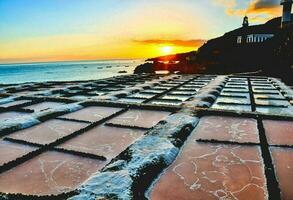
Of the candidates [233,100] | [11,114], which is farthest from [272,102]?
[11,114]

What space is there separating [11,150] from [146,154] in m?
1.32

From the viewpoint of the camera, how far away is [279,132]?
8.84ft

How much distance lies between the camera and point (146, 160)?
1838mm

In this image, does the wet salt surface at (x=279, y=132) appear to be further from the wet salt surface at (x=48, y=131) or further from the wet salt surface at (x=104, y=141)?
the wet salt surface at (x=48, y=131)

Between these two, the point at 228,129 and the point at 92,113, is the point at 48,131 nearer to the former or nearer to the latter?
the point at 92,113

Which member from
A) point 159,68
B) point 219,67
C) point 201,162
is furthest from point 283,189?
point 159,68

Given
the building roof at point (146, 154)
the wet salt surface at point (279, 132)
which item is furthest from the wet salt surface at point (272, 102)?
the wet salt surface at point (279, 132)

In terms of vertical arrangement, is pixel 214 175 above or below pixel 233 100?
below

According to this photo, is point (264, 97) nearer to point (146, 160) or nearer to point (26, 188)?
point (146, 160)

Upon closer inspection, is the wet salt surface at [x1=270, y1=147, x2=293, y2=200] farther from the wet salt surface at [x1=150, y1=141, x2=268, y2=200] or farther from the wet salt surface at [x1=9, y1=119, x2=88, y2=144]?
the wet salt surface at [x1=9, y1=119, x2=88, y2=144]

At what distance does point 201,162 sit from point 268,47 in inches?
1059

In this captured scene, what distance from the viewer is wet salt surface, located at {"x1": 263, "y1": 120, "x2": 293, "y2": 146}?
8.04 ft

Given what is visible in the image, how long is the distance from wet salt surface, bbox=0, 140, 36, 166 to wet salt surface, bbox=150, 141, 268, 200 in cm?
133

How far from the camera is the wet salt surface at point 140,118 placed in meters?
3.09
